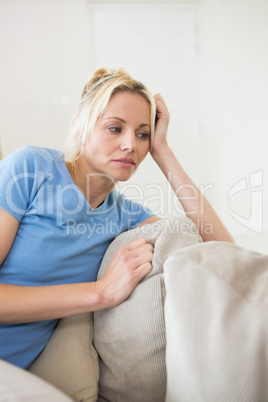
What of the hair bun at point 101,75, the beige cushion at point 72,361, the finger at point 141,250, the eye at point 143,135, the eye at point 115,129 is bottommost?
the beige cushion at point 72,361

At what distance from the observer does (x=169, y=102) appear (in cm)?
414

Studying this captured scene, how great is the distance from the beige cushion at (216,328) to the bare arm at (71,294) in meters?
0.17

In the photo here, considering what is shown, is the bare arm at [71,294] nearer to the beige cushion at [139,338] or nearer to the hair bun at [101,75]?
the beige cushion at [139,338]

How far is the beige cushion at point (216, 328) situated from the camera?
0.52 meters

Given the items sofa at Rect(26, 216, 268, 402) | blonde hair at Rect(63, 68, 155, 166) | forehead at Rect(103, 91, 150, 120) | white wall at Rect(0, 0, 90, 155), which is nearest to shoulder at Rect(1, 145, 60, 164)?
blonde hair at Rect(63, 68, 155, 166)

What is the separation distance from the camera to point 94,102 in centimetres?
109

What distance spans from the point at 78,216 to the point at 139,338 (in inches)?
16.4

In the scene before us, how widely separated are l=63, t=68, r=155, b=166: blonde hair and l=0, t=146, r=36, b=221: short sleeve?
20cm

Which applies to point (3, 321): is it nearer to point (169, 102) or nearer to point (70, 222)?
point (70, 222)

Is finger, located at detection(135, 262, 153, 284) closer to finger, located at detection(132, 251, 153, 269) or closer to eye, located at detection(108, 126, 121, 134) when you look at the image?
finger, located at detection(132, 251, 153, 269)

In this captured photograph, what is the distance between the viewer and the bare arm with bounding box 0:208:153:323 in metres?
0.80

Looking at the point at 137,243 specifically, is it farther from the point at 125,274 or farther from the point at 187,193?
the point at 187,193

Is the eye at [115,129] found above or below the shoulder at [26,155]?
above

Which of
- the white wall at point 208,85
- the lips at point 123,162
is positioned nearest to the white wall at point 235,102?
the white wall at point 208,85
